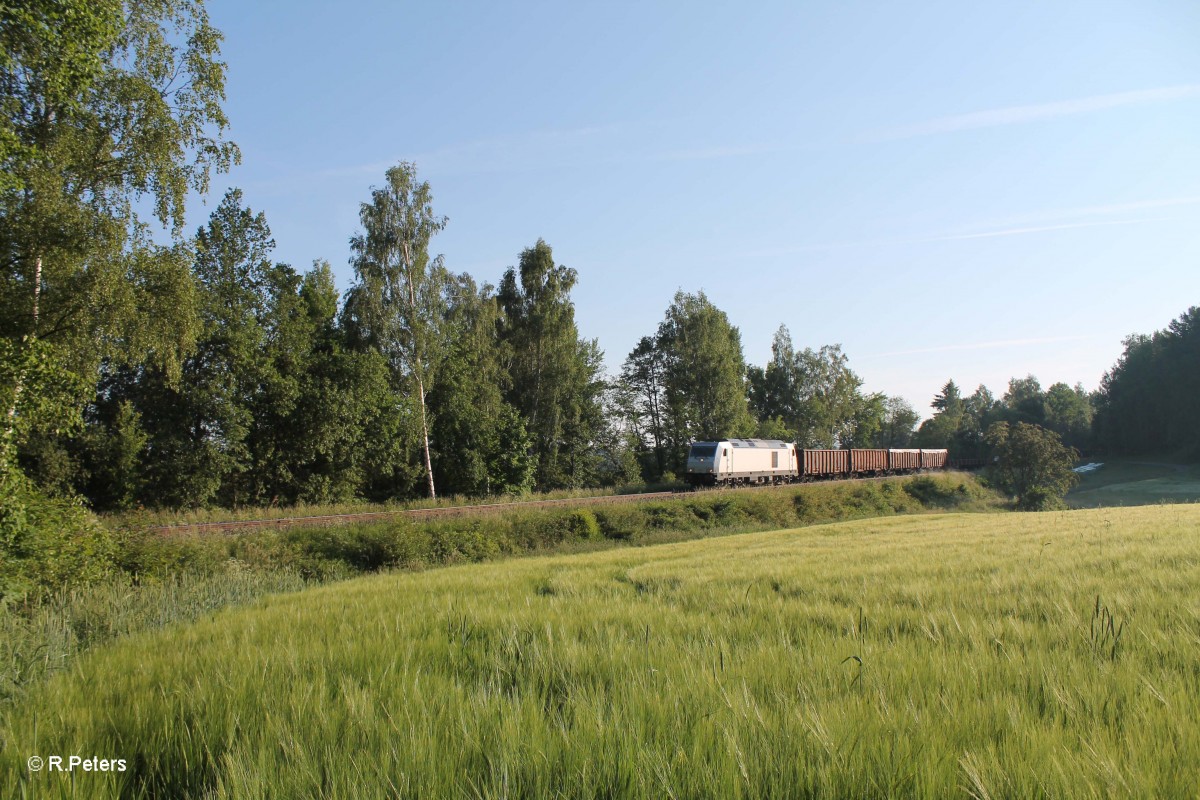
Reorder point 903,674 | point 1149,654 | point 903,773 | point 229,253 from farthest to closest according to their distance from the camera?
point 229,253
point 1149,654
point 903,674
point 903,773

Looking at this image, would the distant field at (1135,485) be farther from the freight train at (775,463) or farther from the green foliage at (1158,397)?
the freight train at (775,463)

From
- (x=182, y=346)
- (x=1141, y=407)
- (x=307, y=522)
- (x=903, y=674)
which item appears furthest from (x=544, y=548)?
(x=1141, y=407)

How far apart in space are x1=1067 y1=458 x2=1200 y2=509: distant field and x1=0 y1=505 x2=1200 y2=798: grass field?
54912 mm

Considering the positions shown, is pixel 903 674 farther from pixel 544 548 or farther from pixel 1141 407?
pixel 1141 407

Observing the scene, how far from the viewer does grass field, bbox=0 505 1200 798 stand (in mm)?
1993

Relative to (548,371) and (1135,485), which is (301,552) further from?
(1135,485)

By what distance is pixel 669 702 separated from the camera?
2.63 metres

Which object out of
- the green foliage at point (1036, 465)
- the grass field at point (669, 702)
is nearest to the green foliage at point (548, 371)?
the green foliage at point (1036, 465)

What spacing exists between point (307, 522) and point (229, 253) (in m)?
18.1

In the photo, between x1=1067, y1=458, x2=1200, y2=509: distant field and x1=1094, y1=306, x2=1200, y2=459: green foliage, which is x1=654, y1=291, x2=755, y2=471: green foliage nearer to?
x1=1067, y1=458, x2=1200, y2=509: distant field

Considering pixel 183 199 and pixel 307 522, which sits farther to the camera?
pixel 307 522

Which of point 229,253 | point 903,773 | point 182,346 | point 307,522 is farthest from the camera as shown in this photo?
point 229,253

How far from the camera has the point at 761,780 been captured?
1.97 m

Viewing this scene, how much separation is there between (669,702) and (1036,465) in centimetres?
5696
